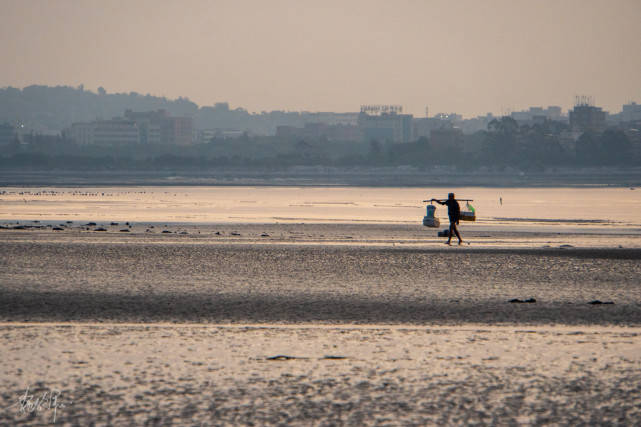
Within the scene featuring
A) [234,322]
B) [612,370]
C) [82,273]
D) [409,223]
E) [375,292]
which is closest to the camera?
[612,370]

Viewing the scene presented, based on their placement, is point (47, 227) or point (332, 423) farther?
point (47, 227)

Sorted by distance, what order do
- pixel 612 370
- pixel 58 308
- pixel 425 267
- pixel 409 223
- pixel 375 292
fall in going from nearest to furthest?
pixel 612 370, pixel 58 308, pixel 375 292, pixel 425 267, pixel 409 223

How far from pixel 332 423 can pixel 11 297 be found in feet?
36.8

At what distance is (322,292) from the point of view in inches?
808

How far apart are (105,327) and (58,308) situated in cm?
267

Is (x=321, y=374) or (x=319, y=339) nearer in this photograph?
(x=321, y=374)

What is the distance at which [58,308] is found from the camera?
1766 cm

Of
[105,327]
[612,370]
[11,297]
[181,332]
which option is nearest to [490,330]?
[612,370]

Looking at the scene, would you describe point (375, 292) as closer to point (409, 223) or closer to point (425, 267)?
point (425, 267)

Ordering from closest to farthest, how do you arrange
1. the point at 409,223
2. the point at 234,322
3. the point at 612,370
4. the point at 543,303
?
the point at 612,370
the point at 234,322
the point at 543,303
the point at 409,223

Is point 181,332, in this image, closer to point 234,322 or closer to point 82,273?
point 234,322

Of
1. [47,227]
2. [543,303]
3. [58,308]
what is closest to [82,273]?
[58,308]

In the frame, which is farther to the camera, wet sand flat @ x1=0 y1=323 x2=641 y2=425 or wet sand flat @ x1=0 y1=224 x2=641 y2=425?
wet sand flat @ x1=0 y1=224 x2=641 y2=425

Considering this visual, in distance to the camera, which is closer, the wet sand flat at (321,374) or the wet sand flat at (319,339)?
the wet sand flat at (321,374)
